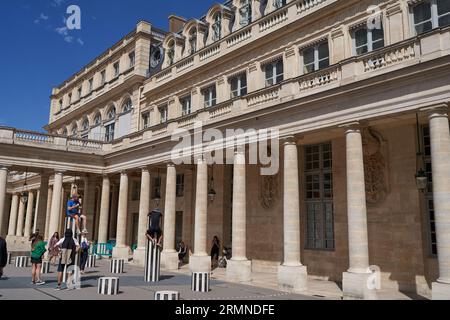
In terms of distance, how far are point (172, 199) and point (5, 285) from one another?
29.1 ft

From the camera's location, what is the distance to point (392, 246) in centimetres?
1368

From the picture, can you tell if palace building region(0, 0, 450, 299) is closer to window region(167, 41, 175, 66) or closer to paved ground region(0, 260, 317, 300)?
window region(167, 41, 175, 66)

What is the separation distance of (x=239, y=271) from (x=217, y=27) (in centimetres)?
1337

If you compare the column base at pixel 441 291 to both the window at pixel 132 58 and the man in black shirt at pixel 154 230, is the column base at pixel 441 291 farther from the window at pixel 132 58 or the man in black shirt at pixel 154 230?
the window at pixel 132 58

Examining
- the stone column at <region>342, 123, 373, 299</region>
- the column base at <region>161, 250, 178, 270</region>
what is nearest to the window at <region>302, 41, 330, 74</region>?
the stone column at <region>342, 123, 373, 299</region>

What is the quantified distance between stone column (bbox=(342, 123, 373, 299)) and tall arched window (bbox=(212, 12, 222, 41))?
11.7m

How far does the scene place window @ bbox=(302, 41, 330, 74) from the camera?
53.1 feet

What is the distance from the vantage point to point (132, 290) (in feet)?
39.8

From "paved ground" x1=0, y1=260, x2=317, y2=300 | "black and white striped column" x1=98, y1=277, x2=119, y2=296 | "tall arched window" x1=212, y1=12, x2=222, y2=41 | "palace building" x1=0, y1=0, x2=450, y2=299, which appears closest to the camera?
"paved ground" x1=0, y1=260, x2=317, y2=300

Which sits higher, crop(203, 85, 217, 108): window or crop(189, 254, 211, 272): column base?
crop(203, 85, 217, 108): window

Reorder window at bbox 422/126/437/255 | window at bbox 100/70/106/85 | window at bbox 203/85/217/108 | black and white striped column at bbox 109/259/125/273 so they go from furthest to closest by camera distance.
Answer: window at bbox 100/70/106/85 < window at bbox 203/85/217/108 < black and white striped column at bbox 109/259/125/273 < window at bbox 422/126/437/255

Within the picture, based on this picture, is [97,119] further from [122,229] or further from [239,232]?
[239,232]

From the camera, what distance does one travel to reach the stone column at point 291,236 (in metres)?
13.4

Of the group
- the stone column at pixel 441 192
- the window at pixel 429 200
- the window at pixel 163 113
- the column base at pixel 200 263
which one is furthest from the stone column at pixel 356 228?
the window at pixel 163 113
